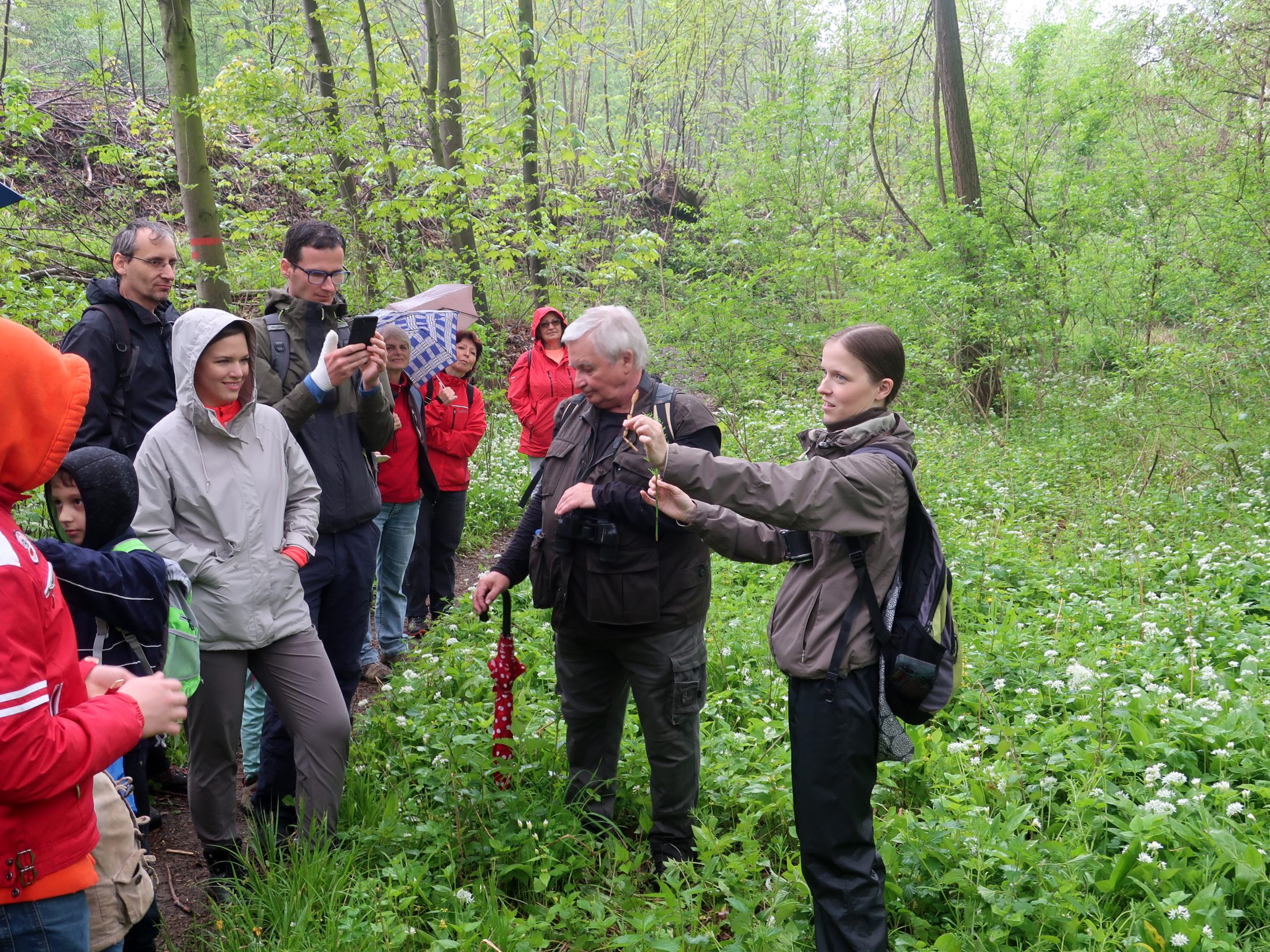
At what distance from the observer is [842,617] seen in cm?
261

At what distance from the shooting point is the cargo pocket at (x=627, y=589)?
3.23 m

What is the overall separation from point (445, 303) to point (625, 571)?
9.99ft

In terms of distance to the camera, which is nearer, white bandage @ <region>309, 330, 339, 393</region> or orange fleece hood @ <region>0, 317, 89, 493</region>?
orange fleece hood @ <region>0, 317, 89, 493</region>

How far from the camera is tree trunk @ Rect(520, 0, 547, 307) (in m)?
9.59

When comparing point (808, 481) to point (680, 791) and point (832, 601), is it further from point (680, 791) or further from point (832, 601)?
point (680, 791)

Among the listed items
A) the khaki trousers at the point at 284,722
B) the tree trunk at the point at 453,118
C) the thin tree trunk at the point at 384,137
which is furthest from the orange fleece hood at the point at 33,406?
the tree trunk at the point at 453,118

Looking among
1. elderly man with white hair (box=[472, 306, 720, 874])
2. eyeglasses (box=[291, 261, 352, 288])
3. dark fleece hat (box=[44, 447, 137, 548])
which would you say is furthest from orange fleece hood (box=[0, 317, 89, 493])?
eyeglasses (box=[291, 261, 352, 288])

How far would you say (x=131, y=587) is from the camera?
2480mm

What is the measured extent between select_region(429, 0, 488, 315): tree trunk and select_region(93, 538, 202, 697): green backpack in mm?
7131

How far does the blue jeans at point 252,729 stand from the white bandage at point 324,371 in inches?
60.2

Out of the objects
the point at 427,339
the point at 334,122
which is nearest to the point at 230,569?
the point at 427,339

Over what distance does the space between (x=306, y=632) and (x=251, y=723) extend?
1.23m

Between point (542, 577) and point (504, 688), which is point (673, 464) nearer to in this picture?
point (542, 577)

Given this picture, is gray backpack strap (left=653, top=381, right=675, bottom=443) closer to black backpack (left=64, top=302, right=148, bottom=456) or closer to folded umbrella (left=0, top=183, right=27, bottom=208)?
folded umbrella (left=0, top=183, right=27, bottom=208)
